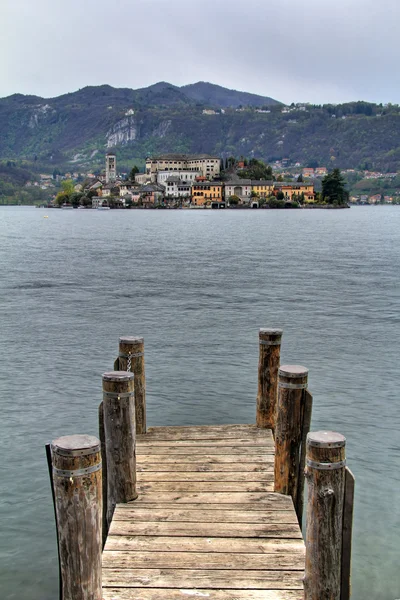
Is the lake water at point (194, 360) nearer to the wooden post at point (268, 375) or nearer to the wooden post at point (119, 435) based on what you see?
the wooden post at point (119, 435)

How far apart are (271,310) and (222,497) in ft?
69.5

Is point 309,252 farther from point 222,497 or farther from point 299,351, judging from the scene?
point 222,497

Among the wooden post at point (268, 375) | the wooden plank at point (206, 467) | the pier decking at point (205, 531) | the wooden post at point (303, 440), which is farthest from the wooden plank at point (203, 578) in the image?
the wooden post at point (268, 375)

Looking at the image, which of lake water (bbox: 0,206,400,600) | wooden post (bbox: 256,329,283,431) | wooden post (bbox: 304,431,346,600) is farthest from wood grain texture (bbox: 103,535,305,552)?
wooden post (bbox: 256,329,283,431)

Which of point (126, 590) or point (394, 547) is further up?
point (126, 590)

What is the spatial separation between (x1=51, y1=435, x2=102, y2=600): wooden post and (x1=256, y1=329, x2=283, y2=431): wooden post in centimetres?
486

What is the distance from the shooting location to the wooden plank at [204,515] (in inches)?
290

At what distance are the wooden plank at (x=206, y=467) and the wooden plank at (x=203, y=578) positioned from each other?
2.25 meters

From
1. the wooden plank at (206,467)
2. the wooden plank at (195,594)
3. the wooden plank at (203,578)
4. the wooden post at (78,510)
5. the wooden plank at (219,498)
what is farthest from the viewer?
the wooden plank at (206,467)

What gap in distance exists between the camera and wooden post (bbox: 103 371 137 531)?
24.3 feet

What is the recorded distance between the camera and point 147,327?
24922mm

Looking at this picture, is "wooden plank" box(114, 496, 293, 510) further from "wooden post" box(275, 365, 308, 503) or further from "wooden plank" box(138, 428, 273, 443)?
"wooden plank" box(138, 428, 273, 443)

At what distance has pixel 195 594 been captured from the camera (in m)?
6.15

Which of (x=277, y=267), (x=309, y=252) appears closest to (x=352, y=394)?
(x=277, y=267)
